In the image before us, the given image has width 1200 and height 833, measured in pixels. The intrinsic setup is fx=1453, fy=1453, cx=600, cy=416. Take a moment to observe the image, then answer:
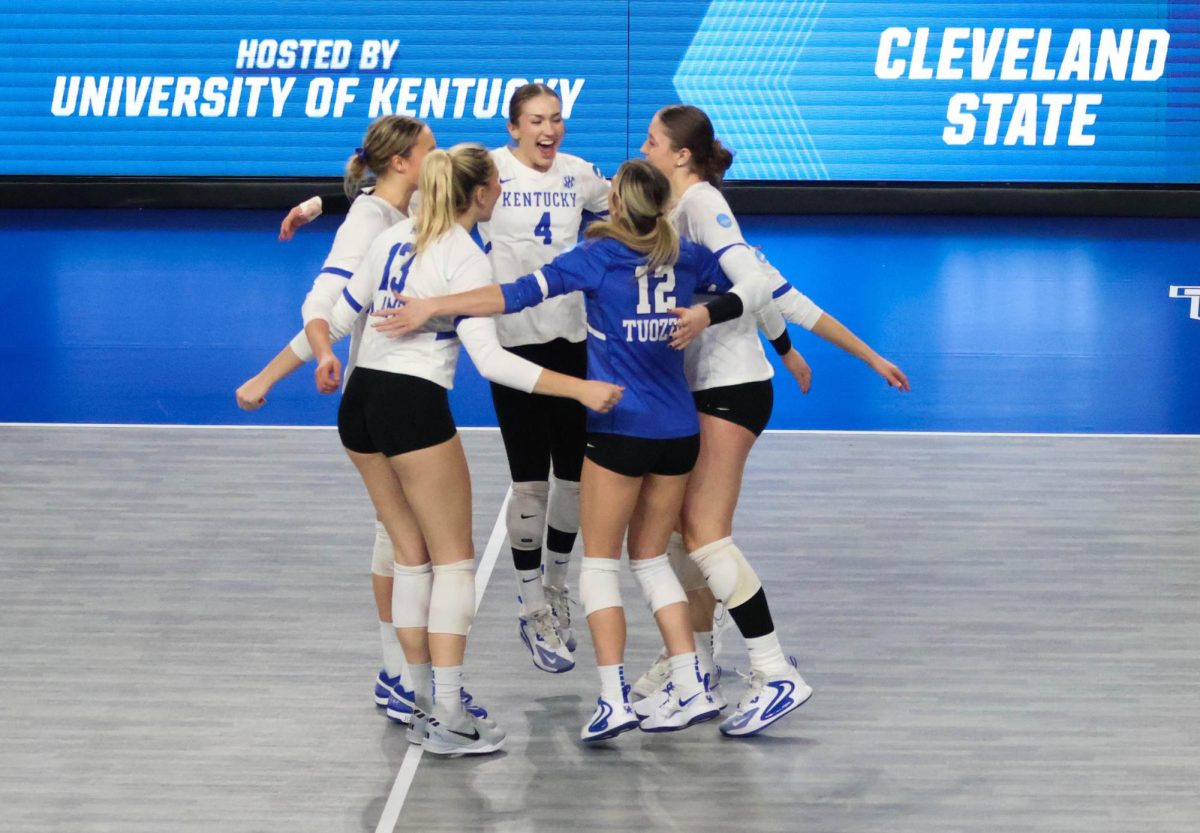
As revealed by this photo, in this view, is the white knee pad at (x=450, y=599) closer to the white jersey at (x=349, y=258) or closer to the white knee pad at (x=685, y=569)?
the white jersey at (x=349, y=258)

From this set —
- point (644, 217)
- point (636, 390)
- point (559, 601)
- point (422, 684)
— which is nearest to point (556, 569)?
point (559, 601)

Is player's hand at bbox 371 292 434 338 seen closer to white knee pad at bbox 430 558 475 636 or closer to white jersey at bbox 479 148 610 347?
white knee pad at bbox 430 558 475 636

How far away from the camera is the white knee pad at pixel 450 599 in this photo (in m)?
4.05

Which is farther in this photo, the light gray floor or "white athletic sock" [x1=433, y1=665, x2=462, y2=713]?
"white athletic sock" [x1=433, y1=665, x2=462, y2=713]

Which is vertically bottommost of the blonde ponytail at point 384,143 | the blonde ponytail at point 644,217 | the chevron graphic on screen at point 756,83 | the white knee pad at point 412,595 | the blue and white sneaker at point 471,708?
the blue and white sneaker at point 471,708

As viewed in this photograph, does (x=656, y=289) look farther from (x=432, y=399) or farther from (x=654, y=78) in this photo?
(x=654, y=78)

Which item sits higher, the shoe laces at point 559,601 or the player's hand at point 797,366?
the player's hand at point 797,366

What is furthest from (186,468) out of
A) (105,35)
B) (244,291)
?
(105,35)

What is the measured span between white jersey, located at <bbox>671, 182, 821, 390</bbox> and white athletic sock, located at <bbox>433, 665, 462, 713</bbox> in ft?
3.59

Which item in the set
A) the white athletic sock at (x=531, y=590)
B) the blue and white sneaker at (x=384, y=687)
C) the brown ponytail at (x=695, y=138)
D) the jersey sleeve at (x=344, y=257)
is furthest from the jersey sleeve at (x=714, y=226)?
the blue and white sneaker at (x=384, y=687)

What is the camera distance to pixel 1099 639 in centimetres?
482

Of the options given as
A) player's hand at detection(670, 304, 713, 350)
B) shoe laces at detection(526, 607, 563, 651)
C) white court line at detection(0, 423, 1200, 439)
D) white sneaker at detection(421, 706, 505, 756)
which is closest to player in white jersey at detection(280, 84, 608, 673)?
shoe laces at detection(526, 607, 563, 651)

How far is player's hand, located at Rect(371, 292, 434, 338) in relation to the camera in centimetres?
384

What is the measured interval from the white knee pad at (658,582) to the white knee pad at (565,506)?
70 centimetres
